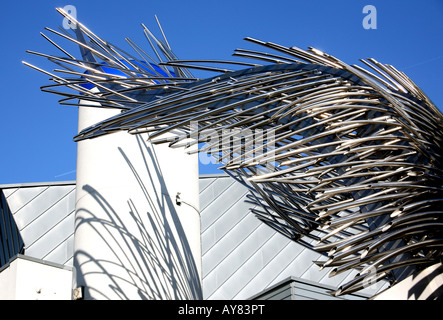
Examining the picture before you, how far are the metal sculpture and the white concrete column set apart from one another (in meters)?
3.17

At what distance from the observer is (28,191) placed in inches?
731

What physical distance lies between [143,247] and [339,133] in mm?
4645

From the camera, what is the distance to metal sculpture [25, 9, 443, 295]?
18.8 ft

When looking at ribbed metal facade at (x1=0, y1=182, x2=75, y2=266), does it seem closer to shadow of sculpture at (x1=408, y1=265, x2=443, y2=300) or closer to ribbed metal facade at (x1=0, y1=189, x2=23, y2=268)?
ribbed metal facade at (x1=0, y1=189, x2=23, y2=268)

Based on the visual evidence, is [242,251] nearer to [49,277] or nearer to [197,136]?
[49,277]

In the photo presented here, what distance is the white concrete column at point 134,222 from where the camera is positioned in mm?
9844

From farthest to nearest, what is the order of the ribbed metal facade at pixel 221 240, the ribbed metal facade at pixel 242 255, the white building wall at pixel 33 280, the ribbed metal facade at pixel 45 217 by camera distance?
the ribbed metal facade at pixel 45 217 → the ribbed metal facade at pixel 221 240 → the ribbed metal facade at pixel 242 255 → the white building wall at pixel 33 280

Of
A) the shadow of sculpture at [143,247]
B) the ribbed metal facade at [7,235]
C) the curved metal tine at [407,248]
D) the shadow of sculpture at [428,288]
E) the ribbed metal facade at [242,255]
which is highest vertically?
the ribbed metal facade at [7,235]

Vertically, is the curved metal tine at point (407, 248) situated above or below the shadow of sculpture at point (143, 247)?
below

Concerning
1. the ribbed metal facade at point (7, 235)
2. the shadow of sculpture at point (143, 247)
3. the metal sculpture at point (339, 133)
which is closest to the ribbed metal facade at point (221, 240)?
the ribbed metal facade at point (7, 235)

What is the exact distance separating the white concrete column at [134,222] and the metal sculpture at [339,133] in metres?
3.17

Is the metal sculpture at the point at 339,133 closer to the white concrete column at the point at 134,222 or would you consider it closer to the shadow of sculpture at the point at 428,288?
the shadow of sculpture at the point at 428,288

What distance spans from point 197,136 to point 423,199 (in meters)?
2.26
